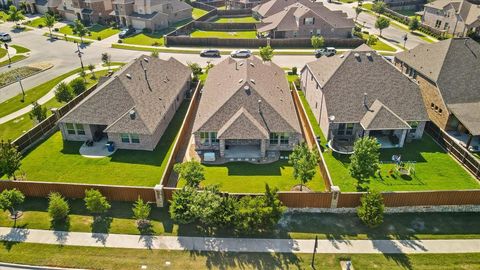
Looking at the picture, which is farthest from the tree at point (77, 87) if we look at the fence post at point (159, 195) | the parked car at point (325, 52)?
the parked car at point (325, 52)

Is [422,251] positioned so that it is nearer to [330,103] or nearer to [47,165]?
[330,103]

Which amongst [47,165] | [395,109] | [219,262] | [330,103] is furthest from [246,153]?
[47,165]

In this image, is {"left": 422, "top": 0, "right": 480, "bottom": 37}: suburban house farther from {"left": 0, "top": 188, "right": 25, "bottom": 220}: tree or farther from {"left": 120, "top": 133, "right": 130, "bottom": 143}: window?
{"left": 0, "top": 188, "right": 25, "bottom": 220}: tree

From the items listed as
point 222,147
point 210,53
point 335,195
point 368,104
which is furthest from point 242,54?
point 335,195

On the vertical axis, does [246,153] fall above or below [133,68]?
below

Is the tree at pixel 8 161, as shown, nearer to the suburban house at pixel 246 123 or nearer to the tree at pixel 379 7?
the suburban house at pixel 246 123

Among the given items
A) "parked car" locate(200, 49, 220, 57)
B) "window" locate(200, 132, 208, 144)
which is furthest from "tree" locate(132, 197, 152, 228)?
"parked car" locate(200, 49, 220, 57)
